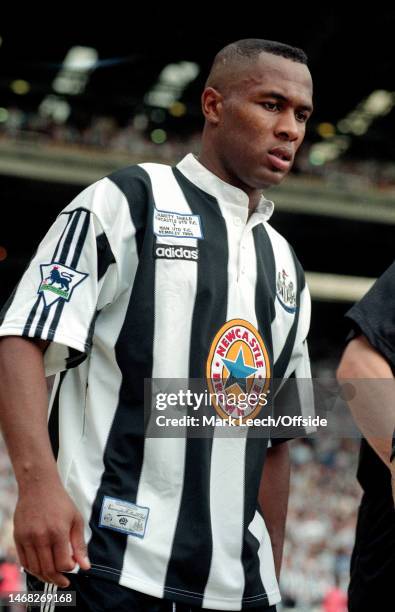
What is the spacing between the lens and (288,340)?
2.17 meters

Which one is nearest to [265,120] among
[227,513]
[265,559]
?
[227,513]

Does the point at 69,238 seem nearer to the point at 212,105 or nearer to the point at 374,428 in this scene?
the point at 212,105

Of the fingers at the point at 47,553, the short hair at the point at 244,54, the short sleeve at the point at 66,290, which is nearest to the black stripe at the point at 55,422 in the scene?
the short sleeve at the point at 66,290

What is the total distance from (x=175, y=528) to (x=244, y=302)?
0.48 meters

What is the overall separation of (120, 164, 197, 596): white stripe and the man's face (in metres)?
0.21

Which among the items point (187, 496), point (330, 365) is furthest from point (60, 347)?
point (330, 365)

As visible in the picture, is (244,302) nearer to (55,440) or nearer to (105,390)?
(105,390)

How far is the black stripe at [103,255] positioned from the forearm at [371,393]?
488 mm

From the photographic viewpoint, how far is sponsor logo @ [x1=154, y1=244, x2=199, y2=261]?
1.95 m

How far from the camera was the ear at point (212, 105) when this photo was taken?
2178 mm

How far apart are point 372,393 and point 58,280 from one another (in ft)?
2.04

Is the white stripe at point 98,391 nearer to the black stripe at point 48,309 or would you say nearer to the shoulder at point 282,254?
the black stripe at point 48,309

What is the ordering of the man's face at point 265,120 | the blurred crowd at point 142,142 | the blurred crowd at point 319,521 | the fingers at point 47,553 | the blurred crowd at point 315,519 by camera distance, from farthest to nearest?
the blurred crowd at point 142,142
the blurred crowd at point 319,521
the blurred crowd at point 315,519
the man's face at point 265,120
the fingers at point 47,553

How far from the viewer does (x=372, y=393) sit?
1.79 metres
